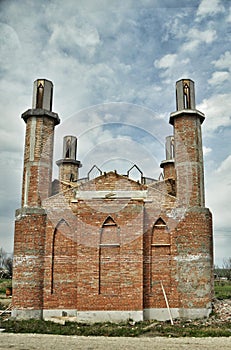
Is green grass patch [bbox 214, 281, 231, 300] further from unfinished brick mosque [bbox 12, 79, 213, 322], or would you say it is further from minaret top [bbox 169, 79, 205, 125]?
minaret top [bbox 169, 79, 205, 125]

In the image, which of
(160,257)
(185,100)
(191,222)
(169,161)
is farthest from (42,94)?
(169,161)

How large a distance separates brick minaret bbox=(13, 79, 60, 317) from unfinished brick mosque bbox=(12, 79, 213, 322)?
0.04 m

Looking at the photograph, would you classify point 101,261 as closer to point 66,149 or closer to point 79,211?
point 79,211

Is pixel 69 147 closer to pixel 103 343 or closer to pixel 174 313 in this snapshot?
pixel 174 313

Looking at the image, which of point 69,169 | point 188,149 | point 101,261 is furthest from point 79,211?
point 69,169

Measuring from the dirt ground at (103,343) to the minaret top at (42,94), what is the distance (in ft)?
32.9

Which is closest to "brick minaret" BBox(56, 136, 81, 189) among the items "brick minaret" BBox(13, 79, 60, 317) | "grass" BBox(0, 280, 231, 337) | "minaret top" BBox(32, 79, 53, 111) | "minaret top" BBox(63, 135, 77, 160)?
"minaret top" BBox(63, 135, 77, 160)

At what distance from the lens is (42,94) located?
1811 centimetres

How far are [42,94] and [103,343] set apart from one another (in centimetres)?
1147

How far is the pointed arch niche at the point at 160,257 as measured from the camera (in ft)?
52.2

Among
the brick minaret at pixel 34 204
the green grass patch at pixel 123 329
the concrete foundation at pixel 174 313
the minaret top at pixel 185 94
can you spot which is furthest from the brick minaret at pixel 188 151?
the brick minaret at pixel 34 204

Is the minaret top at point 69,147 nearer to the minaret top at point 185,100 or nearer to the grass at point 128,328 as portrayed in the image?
the minaret top at point 185,100

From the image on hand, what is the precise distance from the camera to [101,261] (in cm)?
1579

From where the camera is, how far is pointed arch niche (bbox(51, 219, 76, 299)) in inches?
633
